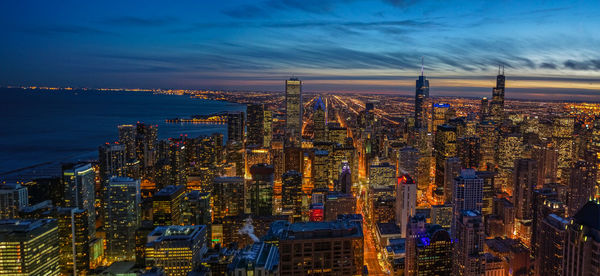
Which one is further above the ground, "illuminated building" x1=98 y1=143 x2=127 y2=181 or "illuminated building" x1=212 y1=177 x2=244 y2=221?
"illuminated building" x1=98 y1=143 x2=127 y2=181

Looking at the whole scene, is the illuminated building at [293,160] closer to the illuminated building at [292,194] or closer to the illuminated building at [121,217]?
the illuminated building at [292,194]

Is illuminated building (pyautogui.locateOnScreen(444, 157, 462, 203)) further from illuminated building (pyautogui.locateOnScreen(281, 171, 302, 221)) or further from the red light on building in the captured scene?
illuminated building (pyautogui.locateOnScreen(281, 171, 302, 221))

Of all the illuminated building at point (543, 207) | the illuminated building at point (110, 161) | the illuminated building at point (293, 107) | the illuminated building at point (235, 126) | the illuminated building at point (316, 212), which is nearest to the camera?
the illuminated building at point (543, 207)

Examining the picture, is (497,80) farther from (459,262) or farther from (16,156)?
(16,156)

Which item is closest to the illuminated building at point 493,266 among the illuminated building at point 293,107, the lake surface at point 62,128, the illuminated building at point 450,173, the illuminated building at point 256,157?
the illuminated building at point 450,173

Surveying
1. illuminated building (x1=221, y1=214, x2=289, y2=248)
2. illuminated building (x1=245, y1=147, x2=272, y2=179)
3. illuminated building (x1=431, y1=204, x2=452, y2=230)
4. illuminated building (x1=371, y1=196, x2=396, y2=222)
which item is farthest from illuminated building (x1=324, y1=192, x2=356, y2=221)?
illuminated building (x1=245, y1=147, x2=272, y2=179)

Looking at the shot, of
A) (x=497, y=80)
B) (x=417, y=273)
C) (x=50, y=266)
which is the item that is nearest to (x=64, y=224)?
(x=50, y=266)
